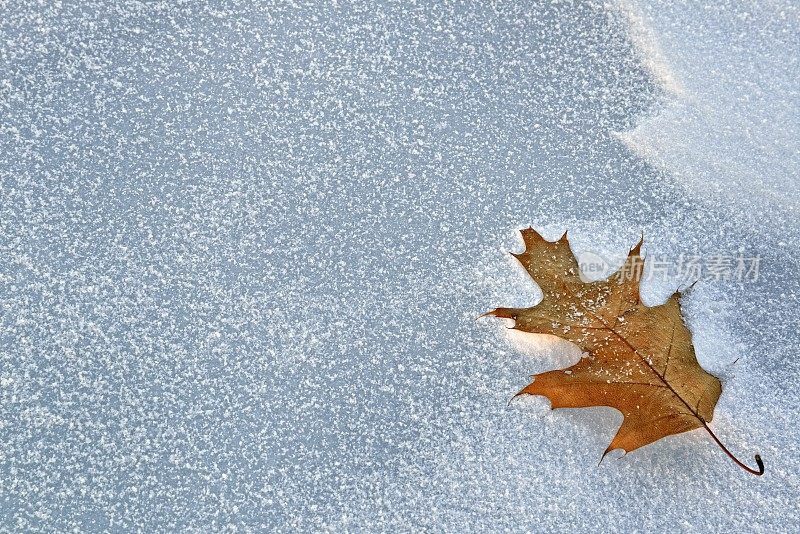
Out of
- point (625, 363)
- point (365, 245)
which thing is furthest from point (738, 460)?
point (365, 245)

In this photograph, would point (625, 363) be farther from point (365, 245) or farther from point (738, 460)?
point (365, 245)

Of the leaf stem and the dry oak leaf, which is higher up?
the dry oak leaf

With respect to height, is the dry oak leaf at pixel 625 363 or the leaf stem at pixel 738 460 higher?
the dry oak leaf at pixel 625 363

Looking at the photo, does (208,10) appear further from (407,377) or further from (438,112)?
(407,377)

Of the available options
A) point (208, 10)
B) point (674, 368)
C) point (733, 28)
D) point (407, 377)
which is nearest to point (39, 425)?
point (407, 377)
